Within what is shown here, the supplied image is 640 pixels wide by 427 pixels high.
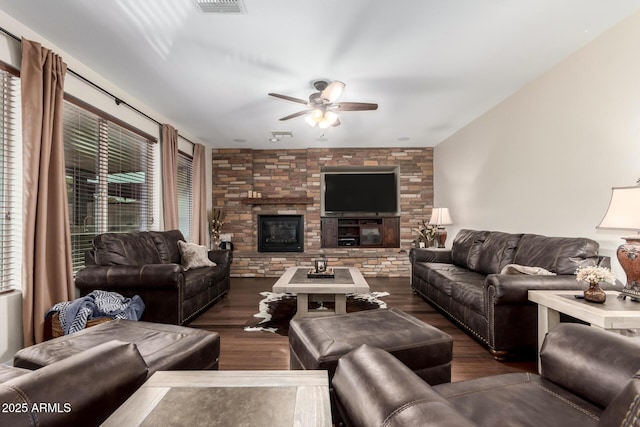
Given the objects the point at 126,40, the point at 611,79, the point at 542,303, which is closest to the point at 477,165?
the point at 611,79

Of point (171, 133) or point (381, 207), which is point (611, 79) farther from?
point (171, 133)

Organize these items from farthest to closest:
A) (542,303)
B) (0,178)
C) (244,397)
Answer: (0,178)
(542,303)
(244,397)

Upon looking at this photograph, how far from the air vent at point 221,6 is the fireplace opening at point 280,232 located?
4.21m

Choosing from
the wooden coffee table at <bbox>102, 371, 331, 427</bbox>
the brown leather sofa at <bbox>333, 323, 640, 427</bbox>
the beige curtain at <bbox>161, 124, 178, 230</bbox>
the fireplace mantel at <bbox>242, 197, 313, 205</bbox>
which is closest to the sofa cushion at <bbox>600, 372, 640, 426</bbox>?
the brown leather sofa at <bbox>333, 323, 640, 427</bbox>

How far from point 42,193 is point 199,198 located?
3000mm

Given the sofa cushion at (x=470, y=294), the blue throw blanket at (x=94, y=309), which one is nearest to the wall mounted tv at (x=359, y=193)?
the sofa cushion at (x=470, y=294)

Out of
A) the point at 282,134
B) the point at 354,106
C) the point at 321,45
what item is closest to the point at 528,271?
the point at 354,106

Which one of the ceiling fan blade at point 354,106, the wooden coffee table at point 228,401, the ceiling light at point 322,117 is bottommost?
the wooden coffee table at point 228,401

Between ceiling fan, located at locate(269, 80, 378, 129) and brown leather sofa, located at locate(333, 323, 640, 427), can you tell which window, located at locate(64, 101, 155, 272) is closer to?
ceiling fan, located at locate(269, 80, 378, 129)

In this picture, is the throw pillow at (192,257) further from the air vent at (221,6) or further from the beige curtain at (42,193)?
the air vent at (221,6)

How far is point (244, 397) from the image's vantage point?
0.95m

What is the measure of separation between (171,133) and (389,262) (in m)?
4.28

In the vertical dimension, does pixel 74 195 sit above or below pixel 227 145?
below

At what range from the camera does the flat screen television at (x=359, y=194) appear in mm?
6039
